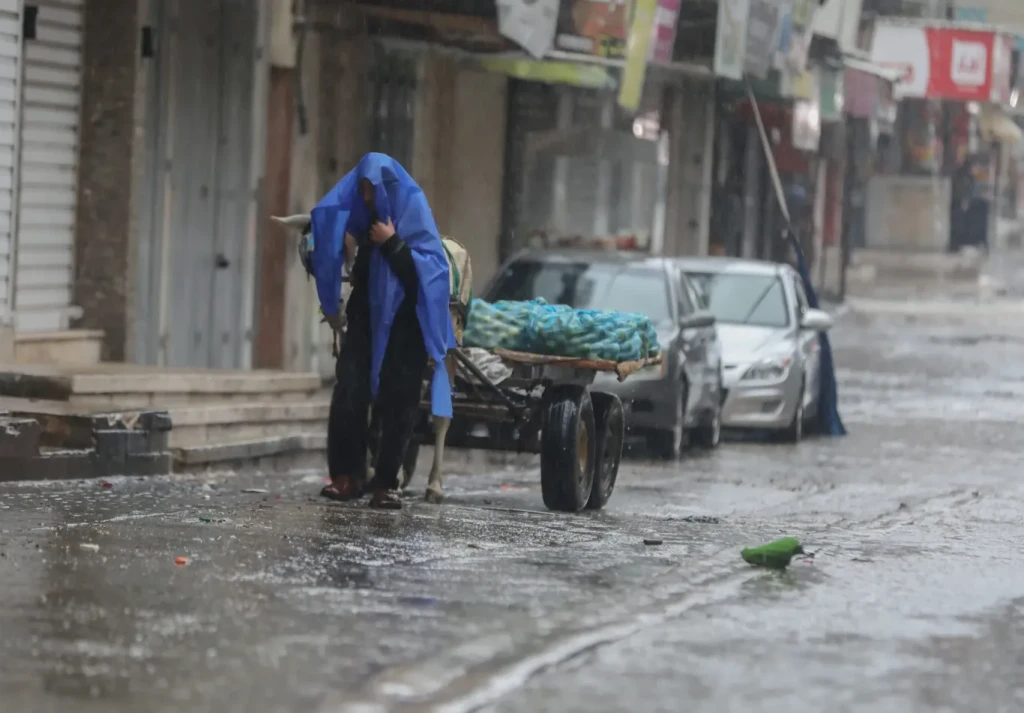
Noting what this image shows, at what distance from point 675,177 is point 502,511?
900 inches

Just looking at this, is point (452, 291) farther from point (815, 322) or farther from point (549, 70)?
point (549, 70)

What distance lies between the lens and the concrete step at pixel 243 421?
13211 millimetres

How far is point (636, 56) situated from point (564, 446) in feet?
40.7

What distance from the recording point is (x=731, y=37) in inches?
1045

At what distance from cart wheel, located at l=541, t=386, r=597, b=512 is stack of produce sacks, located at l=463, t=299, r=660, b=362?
0.25 metres

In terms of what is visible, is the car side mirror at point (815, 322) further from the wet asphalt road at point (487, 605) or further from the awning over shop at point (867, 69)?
the awning over shop at point (867, 69)

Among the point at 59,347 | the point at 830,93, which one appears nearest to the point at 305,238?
the point at 59,347

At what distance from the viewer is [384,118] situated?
22.1 metres

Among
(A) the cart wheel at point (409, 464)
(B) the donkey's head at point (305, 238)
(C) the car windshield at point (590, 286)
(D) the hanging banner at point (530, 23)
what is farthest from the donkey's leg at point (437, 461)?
(D) the hanging banner at point (530, 23)


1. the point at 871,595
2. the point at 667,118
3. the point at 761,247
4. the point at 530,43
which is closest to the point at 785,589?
the point at 871,595

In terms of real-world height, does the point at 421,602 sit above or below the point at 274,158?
below

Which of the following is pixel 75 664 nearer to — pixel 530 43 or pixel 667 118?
pixel 530 43

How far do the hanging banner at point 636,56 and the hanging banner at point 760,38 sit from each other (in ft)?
12.3

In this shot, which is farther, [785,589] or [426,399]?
[426,399]
